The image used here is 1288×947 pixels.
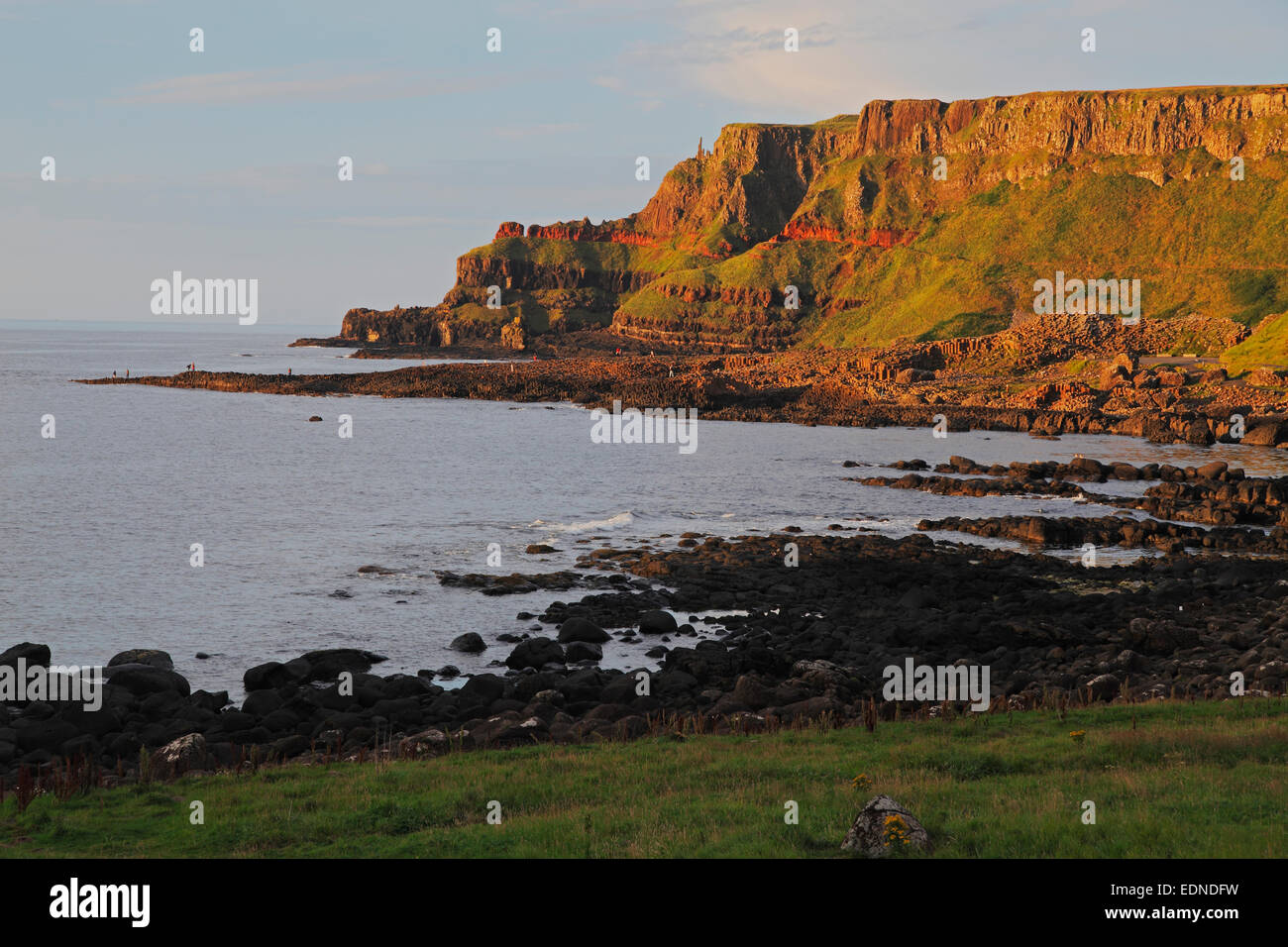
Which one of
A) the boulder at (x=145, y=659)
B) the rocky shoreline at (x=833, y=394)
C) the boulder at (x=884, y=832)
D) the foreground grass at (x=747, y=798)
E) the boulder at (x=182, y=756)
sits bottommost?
the boulder at (x=145, y=659)

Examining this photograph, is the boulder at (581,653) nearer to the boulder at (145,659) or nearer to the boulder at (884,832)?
the boulder at (145,659)

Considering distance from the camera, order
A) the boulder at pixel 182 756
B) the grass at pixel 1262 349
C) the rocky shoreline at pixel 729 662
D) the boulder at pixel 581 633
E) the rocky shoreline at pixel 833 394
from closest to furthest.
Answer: the boulder at pixel 182 756 < the rocky shoreline at pixel 729 662 < the boulder at pixel 581 633 < the rocky shoreline at pixel 833 394 < the grass at pixel 1262 349

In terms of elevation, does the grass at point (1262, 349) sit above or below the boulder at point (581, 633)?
above

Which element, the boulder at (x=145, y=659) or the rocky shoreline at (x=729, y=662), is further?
the boulder at (x=145, y=659)

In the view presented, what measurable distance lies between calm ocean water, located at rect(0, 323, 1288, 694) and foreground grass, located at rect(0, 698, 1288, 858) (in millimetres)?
12946

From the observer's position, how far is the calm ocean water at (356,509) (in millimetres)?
37000

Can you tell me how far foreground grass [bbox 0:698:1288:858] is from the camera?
13.0 metres

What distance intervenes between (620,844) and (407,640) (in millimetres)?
23079

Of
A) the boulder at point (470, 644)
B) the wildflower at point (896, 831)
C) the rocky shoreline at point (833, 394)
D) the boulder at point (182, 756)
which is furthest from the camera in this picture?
the rocky shoreline at point (833, 394)

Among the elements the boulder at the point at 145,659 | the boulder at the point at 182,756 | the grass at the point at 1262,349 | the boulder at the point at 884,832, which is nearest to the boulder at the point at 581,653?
the boulder at the point at 145,659

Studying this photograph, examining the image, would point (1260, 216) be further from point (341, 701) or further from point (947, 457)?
point (341, 701)

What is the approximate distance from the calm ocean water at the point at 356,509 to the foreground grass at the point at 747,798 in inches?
510
